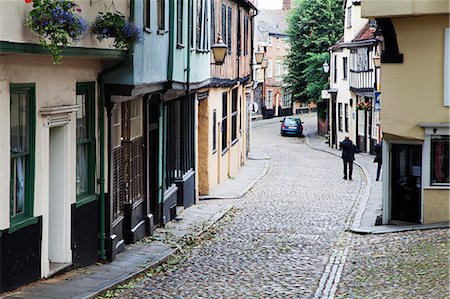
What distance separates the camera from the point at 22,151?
11.0 meters

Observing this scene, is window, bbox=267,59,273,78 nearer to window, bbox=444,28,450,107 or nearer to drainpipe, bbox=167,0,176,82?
window, bbox=444,28,450,107

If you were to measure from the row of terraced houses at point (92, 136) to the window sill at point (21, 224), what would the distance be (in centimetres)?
2

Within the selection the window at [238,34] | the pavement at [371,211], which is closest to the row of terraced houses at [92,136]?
the pavement at [371,211]

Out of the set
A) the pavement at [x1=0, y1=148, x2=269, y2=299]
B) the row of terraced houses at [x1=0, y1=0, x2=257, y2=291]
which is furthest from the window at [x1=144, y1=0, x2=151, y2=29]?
the pavement at [x1=0, y1=148, x2=269, y2=299]

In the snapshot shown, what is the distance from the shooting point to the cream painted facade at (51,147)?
33.7 feet

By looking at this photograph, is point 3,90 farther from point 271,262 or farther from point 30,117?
point 271,262

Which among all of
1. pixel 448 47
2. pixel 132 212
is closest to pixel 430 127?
pixel 448 47

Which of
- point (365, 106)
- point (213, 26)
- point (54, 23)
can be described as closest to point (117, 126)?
point (54, 23)

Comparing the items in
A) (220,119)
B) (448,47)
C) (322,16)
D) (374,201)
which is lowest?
(374,201)

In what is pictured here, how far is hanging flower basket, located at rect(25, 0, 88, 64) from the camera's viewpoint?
9.88 metres

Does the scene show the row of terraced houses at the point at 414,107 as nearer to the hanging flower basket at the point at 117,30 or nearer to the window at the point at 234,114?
the hanging flower basket at the point at 117,30

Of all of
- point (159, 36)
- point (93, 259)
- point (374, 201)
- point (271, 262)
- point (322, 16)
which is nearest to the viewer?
point (93, 259)

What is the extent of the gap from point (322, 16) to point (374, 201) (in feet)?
115

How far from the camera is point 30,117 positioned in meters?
11.1
